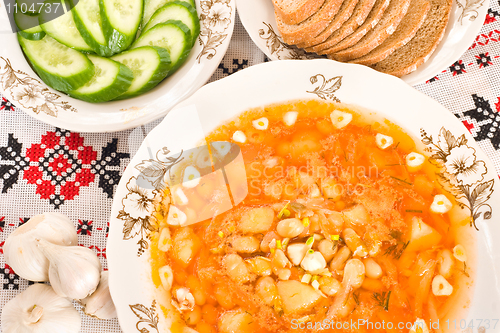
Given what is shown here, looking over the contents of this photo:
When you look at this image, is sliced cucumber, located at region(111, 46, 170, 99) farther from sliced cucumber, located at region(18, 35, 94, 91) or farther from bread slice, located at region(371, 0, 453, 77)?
bread slice, located at region(371, 0, 453, 77)

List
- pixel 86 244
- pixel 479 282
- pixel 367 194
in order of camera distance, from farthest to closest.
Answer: pixel 86 244 < pixel 367 194 < pixel 479 282

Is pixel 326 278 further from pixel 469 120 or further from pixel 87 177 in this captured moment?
pixel 87 177

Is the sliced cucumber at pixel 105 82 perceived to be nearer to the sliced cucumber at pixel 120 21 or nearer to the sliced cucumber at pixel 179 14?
the sliced cucumber at pixel 120 21

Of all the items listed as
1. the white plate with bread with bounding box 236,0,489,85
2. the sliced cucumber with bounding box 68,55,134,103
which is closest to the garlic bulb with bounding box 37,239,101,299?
the sliced cucumber with bounding box 68,55,134,103

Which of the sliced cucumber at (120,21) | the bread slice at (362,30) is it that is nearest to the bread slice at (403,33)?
the bread slice at (362,30)

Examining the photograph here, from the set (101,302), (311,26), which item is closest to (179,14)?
(311,26)

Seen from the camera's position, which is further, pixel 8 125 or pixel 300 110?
pixel 8 125

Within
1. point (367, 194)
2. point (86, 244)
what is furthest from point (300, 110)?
point (86, 244)

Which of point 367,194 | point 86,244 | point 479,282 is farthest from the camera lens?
point 86,244
